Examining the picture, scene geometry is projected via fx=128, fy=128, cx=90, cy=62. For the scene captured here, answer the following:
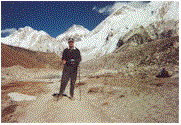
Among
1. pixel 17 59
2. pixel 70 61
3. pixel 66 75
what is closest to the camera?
pixel 70 61

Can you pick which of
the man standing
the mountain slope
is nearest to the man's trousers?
the man standing

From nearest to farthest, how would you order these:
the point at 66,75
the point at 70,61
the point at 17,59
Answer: the point at 70,61 → the point at 66,75 → the point at 17,59

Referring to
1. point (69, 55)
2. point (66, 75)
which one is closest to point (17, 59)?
point (66, 75)

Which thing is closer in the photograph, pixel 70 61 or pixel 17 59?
pixel 70 61

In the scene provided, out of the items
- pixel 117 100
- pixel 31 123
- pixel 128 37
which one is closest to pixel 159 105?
pixel 117 100

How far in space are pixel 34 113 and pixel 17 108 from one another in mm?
942

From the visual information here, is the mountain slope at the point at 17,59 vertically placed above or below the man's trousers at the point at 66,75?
above

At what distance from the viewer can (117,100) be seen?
18.5ft

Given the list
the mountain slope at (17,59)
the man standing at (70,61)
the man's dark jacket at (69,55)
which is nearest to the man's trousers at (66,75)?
the man standing at (70,61)

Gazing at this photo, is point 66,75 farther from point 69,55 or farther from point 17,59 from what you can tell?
point 17,59

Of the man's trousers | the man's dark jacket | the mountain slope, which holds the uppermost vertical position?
the mountain slope

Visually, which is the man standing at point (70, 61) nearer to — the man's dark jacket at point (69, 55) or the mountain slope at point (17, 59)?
the man's dark jacket at point (69, 55)

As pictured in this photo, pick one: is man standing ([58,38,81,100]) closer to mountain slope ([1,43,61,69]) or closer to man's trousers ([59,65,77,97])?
man's trousers ([59,65,77,97])

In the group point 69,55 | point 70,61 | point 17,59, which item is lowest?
point 70,61
